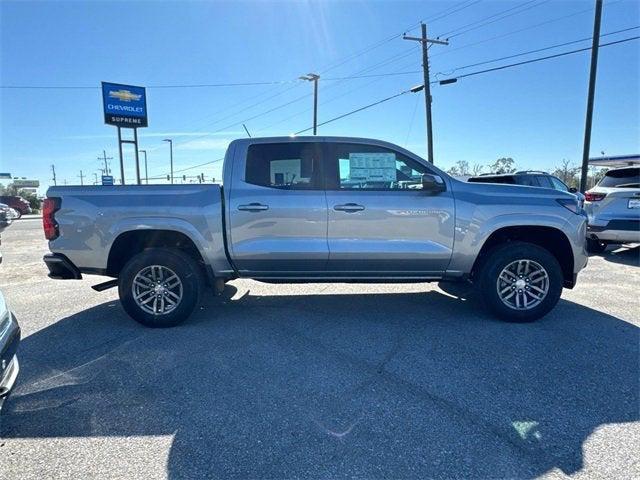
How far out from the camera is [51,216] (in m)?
4.49

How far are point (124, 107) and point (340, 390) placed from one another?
26.1 meters

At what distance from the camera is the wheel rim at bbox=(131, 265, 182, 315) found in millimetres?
4547

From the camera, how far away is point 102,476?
7.50 feet

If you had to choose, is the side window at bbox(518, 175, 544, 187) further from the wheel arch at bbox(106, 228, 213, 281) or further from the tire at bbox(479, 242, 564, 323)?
the wheel arch at bbox(106, 228, 213, 281)

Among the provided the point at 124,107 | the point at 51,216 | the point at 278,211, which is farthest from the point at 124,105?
the point at 278,211

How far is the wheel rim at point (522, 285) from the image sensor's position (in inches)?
182

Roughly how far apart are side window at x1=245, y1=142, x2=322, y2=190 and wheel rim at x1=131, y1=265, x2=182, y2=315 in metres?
1.36

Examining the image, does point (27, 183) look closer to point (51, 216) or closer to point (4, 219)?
point (4, 219)

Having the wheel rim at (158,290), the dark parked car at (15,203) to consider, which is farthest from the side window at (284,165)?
the dark parked car at (15,203)

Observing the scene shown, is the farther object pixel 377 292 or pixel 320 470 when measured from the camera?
pixel 377 292

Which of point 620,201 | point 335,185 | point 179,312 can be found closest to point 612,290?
point 620,201

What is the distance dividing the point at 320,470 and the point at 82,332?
3330 millimetres

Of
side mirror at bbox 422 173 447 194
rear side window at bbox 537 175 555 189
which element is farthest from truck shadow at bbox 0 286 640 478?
rear side window at bbox 537 175 555 189

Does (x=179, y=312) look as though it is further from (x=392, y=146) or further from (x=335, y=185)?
(x=392, y=146)
